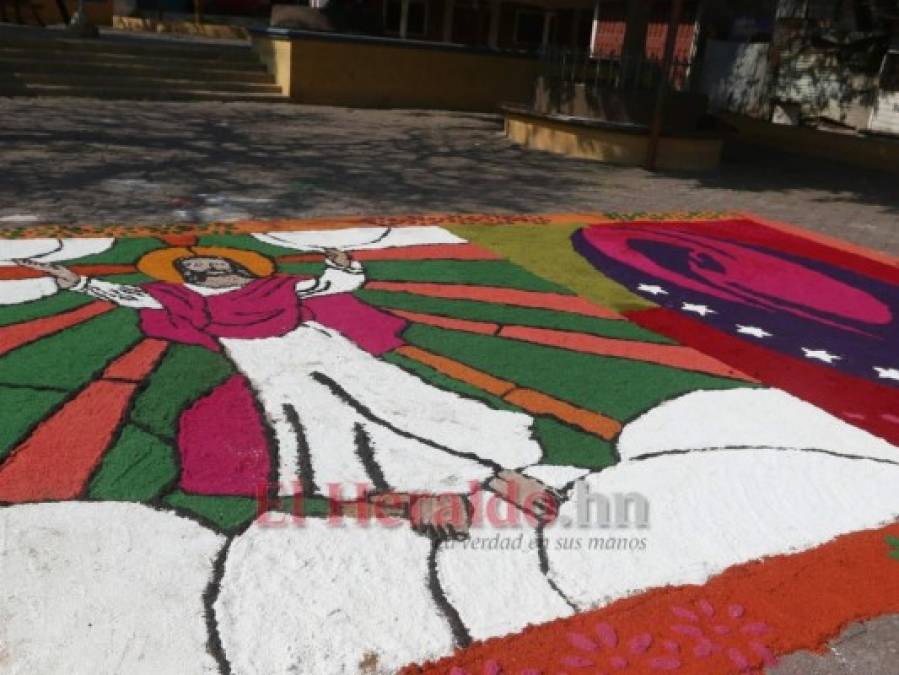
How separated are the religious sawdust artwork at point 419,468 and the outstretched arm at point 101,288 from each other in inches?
1.1

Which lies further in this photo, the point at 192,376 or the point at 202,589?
the point at 192,376

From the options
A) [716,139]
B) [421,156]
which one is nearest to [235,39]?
[421,156]

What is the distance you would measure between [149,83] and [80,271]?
11.1 m

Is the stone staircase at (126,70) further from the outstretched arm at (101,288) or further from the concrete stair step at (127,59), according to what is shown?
the outstretched arm at (101,288)

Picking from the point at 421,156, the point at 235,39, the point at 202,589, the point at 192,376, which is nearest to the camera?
the point at 202,589

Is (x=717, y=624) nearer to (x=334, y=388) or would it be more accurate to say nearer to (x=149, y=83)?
(x=334, y=388)

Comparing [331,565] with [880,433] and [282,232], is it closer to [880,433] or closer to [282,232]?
[880,433]

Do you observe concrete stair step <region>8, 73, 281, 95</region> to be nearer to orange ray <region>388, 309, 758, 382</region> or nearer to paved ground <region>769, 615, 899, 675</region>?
orange ray <region>388, 309, 758, 382</region>

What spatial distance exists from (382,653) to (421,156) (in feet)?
31.4

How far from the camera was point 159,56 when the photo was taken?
1588 centimetres

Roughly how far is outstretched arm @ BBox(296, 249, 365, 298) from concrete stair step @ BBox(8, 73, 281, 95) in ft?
34.5

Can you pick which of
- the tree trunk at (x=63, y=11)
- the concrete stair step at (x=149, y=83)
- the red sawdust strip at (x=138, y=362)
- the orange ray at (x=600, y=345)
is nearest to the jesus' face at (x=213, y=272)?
the red sawdust strip at (x=138, y=362)

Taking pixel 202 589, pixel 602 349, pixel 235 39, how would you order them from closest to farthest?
pixel 202 589, pixel 602 349, pixel 235 39

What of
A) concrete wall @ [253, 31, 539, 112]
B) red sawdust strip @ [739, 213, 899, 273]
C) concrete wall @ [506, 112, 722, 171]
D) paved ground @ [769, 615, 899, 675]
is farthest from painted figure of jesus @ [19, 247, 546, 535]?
concrete wall @ [253, 31, 539, 112]
